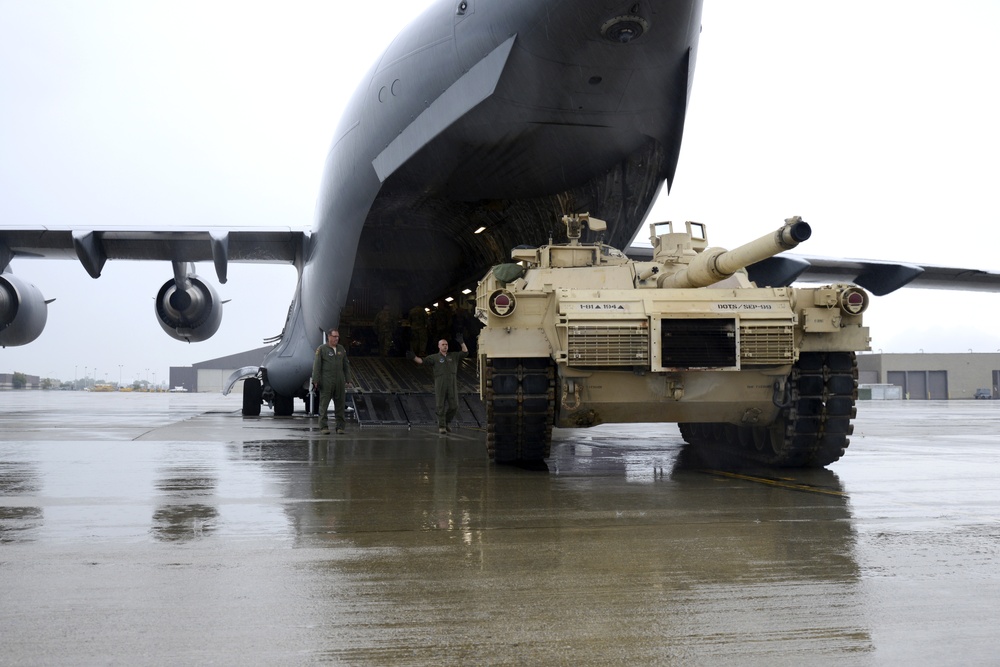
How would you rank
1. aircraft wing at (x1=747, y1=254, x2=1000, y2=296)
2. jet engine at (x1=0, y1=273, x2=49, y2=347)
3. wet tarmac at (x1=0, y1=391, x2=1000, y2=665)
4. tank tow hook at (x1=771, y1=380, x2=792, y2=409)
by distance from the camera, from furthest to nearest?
jet engine at (x1=0, y1=273, x2=49, y2=347) < aircraft wing at (x1=747, y1=254, x2=1000, y2=296) < tank tow hook at (x1=771, y1=380, x2=792, y2=409) < wet tarmac at (x1=0, y1=391, x2=1000, y2=665)

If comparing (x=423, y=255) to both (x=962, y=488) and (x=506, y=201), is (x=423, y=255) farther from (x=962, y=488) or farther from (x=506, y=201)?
(x=962, y=488)

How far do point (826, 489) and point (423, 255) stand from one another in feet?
35.9

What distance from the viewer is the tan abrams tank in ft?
23.4

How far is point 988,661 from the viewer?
2395 mm

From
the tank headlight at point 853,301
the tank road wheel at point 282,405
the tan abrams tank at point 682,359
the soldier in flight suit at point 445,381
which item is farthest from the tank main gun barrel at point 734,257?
the tank road wheel at point 282,405

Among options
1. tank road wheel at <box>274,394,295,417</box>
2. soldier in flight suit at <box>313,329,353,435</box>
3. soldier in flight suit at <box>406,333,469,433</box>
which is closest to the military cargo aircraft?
tank road wheel at <box>274,394,295,417</box>

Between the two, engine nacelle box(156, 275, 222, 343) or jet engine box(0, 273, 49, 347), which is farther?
engine nacelle box(156, 275, 222, 343)

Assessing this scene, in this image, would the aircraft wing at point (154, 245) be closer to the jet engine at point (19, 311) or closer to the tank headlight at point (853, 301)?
the jet engine at point (19, 311)

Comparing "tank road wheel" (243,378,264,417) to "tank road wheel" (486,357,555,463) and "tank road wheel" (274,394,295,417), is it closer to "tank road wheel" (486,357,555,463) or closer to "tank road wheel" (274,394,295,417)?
"tank road wheel" (274,394,295,417)

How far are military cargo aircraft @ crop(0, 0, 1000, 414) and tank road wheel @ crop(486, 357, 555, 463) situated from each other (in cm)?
315

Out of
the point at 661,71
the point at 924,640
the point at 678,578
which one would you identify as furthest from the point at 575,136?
the point at 924,640

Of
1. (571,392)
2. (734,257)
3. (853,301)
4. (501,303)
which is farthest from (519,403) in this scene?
(853,301)

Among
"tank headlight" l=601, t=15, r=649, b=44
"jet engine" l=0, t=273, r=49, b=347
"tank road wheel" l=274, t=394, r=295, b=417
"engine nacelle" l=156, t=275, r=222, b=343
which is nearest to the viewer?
"tank headlight" l=601, t=15, r=649, b=44

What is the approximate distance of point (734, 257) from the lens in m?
7.07
